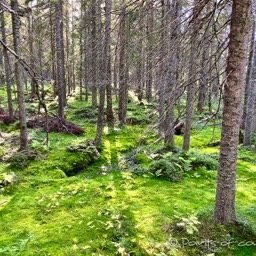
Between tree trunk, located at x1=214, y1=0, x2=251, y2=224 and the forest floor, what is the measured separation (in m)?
0.25

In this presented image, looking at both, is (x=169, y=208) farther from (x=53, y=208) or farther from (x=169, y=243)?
(x=53, y=208)

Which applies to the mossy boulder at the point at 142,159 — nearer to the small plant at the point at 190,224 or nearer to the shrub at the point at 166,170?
the shrub at the point at 166,170

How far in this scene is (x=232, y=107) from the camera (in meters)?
3.17

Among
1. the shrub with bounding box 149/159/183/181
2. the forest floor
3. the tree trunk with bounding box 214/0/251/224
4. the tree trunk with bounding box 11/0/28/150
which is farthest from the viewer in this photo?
the tree trunk with bounding box 11/0/28/150

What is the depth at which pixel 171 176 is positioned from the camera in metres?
5.89

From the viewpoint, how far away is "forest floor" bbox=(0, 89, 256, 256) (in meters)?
3.38

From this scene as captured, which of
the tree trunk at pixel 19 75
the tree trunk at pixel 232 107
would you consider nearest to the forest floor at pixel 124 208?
the tree trunk at pixel 232 107

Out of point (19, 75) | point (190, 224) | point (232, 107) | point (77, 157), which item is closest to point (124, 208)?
point (190, 224)

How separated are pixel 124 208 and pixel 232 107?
2.58 metres

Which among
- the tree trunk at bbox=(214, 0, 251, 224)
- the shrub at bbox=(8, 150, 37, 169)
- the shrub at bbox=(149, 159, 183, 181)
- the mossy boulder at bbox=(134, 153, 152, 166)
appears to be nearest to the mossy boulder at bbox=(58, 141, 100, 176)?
the shrub at bbox=(8, 150, 37, 169)

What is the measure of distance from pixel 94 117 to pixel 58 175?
9148 mm

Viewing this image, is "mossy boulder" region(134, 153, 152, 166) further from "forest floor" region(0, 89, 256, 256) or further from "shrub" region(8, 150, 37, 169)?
"shrub" region(8, 150, 37, 169)

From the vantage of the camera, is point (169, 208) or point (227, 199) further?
point (169, 208)

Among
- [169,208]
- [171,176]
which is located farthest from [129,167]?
[169,208]
